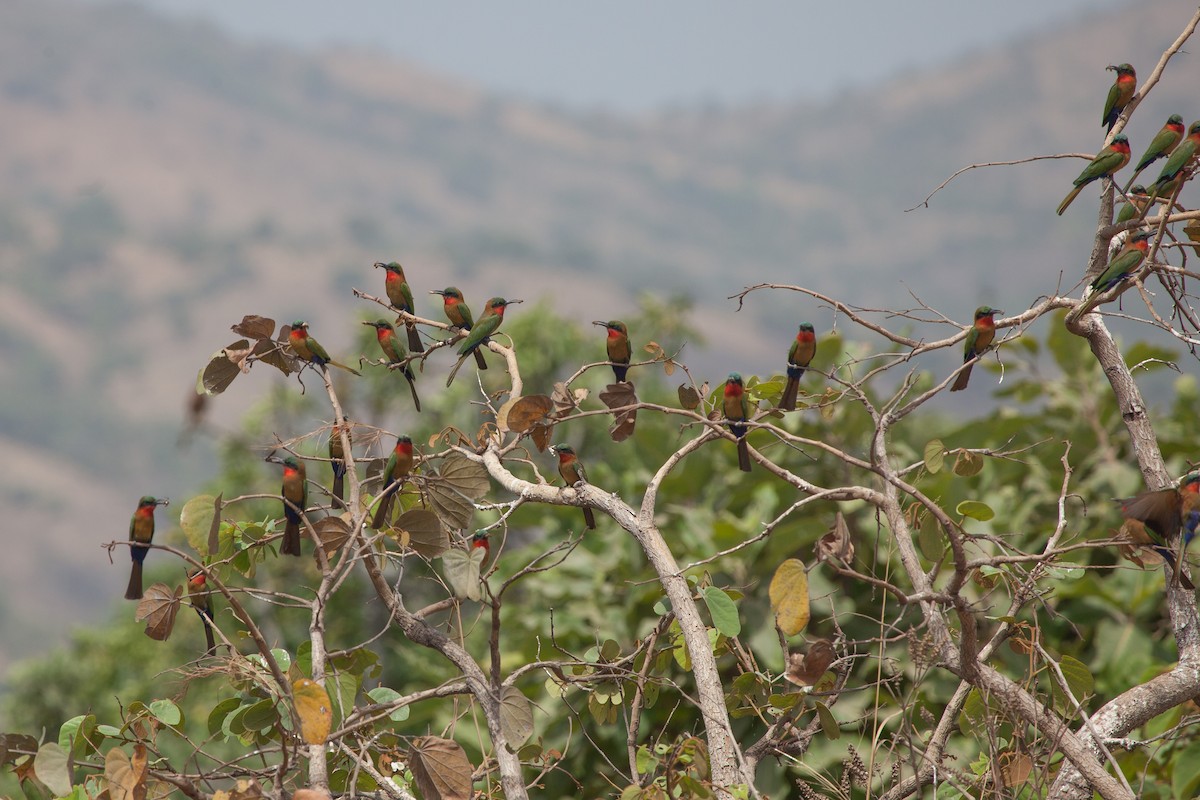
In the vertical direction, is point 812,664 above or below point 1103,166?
below

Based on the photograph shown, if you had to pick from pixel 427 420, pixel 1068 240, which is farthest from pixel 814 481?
pixel 1068 240

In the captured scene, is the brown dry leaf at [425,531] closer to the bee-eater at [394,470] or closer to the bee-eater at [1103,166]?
the bee-eater at [394,470]

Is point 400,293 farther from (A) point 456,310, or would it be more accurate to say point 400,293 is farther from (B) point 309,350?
(B) point 309,350

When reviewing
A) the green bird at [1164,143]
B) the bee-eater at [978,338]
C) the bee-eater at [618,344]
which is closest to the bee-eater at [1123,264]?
the bee-eater at [978,338]

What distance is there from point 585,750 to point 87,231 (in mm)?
208174

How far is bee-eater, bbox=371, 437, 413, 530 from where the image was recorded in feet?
10.3

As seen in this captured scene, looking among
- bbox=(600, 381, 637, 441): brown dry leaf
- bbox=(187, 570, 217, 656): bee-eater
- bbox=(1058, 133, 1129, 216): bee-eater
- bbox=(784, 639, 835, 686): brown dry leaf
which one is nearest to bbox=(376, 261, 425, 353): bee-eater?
bbox=(600, 381, 637, 441): brown dry leaf

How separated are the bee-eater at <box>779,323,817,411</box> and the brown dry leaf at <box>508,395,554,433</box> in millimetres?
713

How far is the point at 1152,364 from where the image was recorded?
350 centimetres

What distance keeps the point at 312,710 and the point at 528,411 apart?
0.95 metres

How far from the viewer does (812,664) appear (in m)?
2.80

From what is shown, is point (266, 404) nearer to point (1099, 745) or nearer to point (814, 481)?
point (814, 481)

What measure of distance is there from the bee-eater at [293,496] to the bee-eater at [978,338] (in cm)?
174

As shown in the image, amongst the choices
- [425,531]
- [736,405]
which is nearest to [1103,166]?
[736,405]
